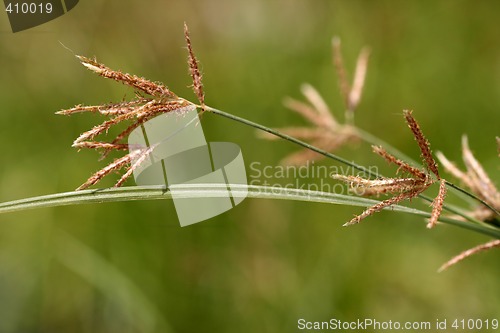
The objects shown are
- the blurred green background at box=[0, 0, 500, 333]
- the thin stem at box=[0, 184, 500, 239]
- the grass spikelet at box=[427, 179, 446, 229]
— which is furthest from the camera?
the blurred green background at box=[0, 0, 500, 333]

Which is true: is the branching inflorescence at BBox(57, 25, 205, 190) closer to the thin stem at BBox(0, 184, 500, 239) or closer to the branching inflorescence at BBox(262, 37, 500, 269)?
the thin stem at BBox(0, 184, 500, 239)

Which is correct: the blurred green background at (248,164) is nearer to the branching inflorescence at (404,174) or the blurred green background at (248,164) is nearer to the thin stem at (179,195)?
the branching inflorescence at (404,174)

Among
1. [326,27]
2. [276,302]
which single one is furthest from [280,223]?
[326,27]

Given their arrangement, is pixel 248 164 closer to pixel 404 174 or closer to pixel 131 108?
pixel 404 174

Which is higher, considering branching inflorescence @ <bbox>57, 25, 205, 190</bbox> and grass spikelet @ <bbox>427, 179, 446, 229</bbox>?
branching inflorescence @ <bbox>57, 25, 205, 190</bbox>

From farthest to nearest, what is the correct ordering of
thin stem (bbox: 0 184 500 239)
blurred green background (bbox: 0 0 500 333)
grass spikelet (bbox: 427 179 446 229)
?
1. blurred green background (bbox: 0 0 500 333)
2. thin stem (bbox: 0 184 500 239)
3. grass spikelet (bbox: 427 179 446 229)

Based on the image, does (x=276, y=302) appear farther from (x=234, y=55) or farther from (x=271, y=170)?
(x=234, y=55)

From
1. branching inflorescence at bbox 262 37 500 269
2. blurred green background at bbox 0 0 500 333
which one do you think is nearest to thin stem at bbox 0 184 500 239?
branching inflorescence at bbox 262 37 500 269

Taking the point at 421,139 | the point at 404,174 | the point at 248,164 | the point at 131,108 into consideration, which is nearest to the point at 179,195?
the point at 131,108

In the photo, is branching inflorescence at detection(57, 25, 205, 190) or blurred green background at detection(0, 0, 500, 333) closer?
branching inflorescence at detection(57, 25, 205, 190)
